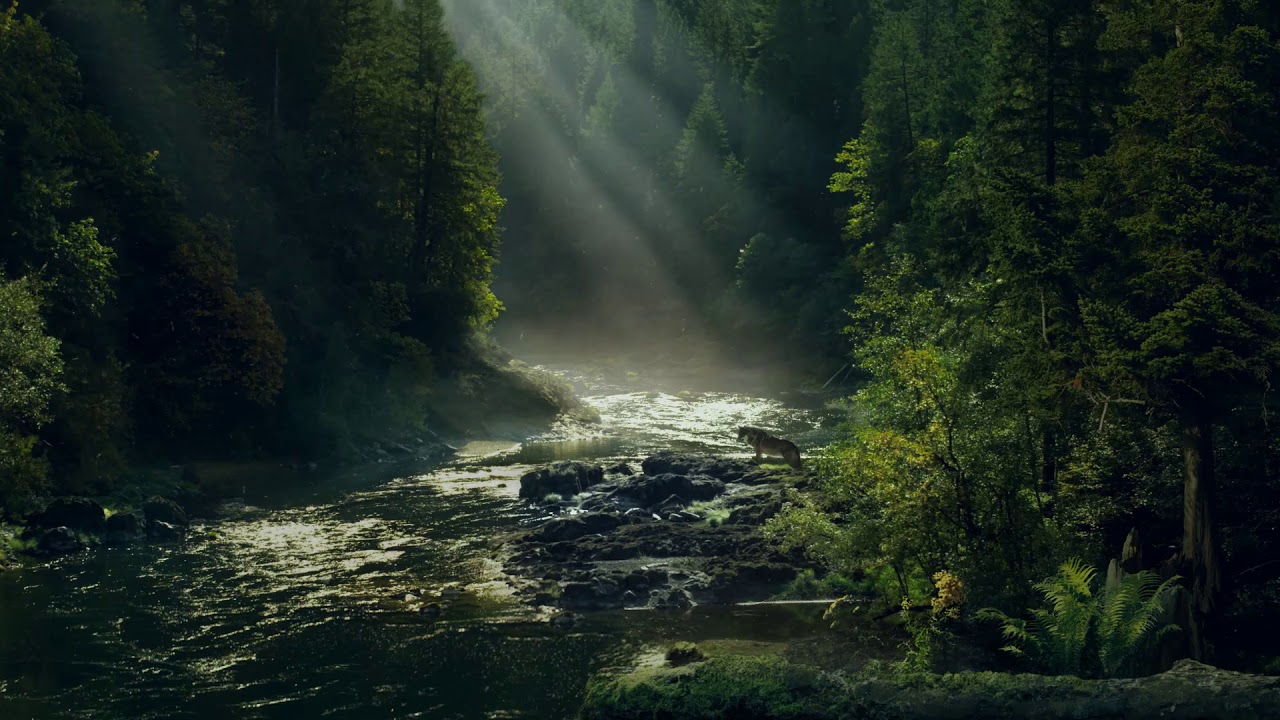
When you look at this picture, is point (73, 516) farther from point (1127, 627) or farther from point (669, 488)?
point (1127, 627)

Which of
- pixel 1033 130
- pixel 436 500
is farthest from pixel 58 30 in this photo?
pixel 1033 130

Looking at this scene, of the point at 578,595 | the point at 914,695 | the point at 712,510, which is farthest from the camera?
the point at 712,510

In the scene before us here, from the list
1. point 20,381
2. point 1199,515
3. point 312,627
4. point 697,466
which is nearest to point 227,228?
point 20,381

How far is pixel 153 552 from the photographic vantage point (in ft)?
123

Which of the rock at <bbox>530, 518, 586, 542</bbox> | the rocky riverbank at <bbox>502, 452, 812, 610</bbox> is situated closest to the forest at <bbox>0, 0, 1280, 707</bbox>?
the rocky riverbank at <bbox>502, 452, 812, 610</bbox>

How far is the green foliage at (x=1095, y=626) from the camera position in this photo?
2148 cm

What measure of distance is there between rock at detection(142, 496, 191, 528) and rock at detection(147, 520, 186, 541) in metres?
0.54

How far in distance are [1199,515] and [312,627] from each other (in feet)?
65.7

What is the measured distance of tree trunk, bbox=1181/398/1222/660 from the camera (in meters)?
23.3

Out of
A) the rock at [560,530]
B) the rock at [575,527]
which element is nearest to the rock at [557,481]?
the rock at [575,527]

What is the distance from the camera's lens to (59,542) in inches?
1464

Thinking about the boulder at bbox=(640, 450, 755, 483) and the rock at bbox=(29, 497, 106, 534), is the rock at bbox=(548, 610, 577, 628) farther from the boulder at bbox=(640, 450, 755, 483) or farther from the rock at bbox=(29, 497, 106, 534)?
the boulder at bbox=(640, 450, 755, 483)

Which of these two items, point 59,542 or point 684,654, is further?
point 59,542

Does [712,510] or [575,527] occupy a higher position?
[712,510]
